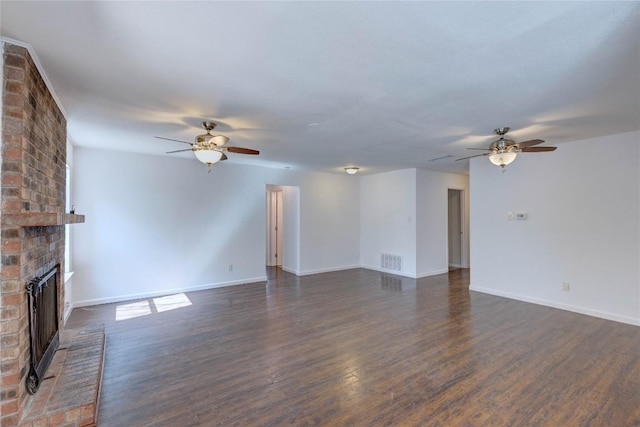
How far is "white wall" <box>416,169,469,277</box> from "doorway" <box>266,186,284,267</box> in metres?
3.69

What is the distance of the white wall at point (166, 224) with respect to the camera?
183 inches

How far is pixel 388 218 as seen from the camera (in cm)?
712

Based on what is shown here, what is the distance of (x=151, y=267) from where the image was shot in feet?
16.8

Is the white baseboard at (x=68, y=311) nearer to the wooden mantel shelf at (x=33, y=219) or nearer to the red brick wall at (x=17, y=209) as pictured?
the red brick wall at (x=17, y=209)

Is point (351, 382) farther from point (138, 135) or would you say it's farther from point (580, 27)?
point (138, 135)

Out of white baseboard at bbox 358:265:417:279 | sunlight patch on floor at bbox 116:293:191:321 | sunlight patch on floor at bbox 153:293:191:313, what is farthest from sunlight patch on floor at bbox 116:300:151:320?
white baseboard at bbox 358:265:417:279

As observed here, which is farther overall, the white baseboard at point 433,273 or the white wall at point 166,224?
the white baseboard at point 433,273

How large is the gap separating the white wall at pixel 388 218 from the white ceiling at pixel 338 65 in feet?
9.87

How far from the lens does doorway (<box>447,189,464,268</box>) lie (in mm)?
7734

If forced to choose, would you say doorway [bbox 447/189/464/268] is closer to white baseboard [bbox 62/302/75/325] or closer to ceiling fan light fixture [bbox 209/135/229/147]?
ceiling fan light fixture [bbox 209/135/229/147]

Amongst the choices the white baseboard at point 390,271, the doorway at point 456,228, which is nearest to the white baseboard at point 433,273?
the white baseboard at point 390,271

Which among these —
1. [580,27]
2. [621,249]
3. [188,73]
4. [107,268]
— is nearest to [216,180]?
[107,268]

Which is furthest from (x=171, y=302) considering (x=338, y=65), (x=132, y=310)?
(x=338, y=65)

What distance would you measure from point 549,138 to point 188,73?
451 cm
